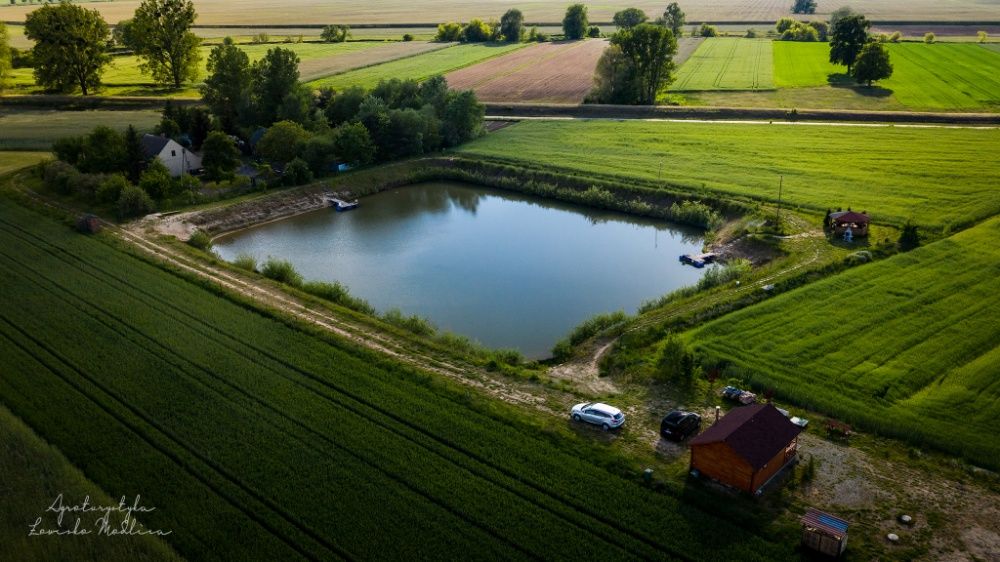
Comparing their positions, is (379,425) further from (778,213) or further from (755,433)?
(778,213)

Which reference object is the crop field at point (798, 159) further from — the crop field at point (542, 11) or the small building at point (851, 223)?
the crop field at point (542, 11)

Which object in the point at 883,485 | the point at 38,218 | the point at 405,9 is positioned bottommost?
the point at 883,485

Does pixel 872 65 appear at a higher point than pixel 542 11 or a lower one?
lower

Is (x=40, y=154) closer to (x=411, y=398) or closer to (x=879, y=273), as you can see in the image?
(x=411, y=398)

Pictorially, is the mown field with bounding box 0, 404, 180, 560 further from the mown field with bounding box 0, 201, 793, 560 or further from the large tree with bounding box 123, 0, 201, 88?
the large tree with bounding box 123, 0, 201, 88

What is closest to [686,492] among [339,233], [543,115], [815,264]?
[815,264]

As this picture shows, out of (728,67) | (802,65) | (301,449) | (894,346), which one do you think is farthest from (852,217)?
(802,65)

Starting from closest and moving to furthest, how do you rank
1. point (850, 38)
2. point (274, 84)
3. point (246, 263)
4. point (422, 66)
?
1. point (246, 263)
2. point (274, 84)
3. point (850, 38)
4. point (422, 66)
